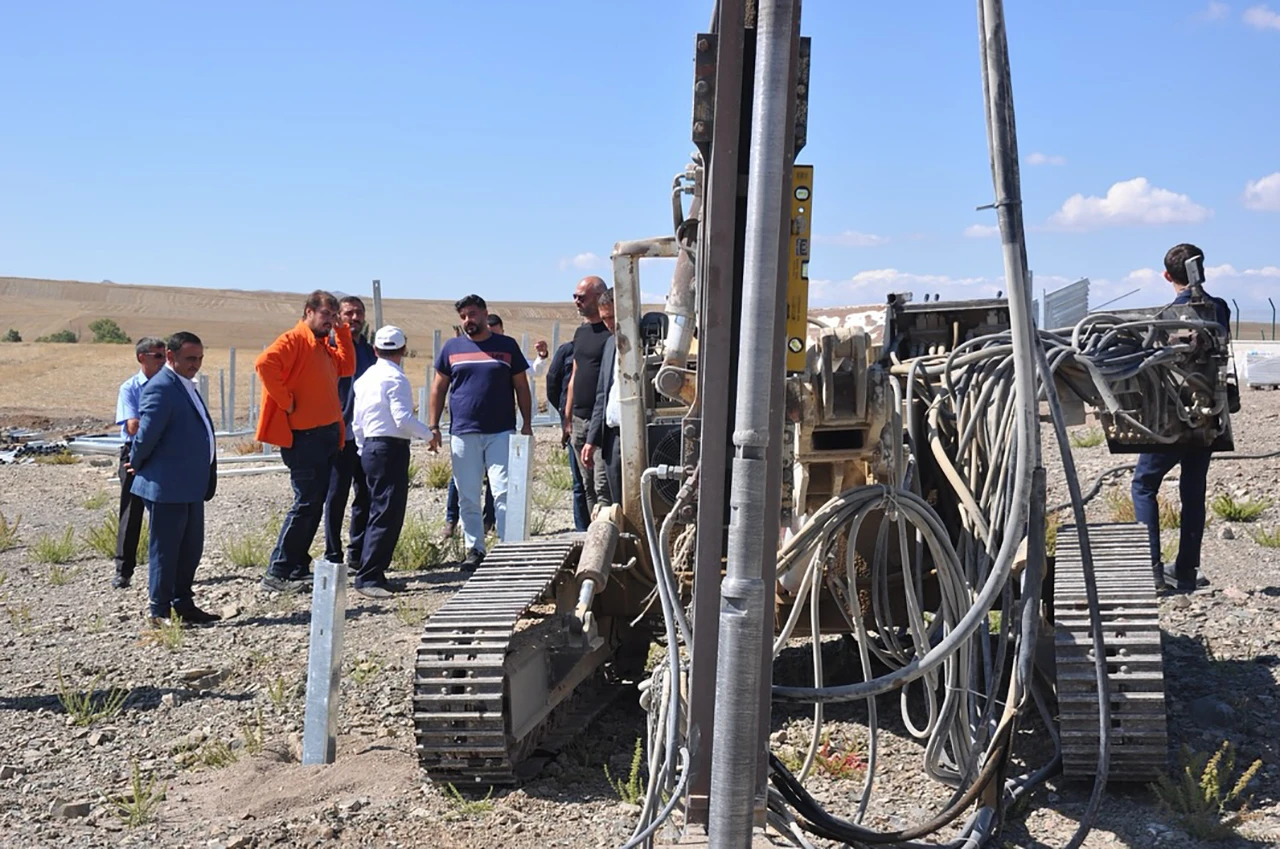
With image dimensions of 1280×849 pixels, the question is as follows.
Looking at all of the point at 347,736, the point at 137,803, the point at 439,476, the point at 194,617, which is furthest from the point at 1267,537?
the point at 439,476

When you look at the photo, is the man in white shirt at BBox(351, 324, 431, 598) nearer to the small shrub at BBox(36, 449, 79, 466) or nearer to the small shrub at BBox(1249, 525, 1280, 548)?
the small shrub at BBox(1249, 525, 1280, 548)

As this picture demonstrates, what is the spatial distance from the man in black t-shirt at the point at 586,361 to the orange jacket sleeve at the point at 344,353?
1.51 meters

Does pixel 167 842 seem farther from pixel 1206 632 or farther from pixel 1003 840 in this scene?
pixel 1206 632

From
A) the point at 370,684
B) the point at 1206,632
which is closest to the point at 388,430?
the point at 370,684

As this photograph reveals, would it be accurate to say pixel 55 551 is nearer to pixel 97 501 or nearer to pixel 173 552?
pixel 173 552

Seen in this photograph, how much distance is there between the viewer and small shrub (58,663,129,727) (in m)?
6.21

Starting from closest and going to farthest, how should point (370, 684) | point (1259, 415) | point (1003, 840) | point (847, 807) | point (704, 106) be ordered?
1. point (704, 106)
2. point (1003, 840)
3. point (847, 807)
4. point (370, 684)
5. point (1259, 415)

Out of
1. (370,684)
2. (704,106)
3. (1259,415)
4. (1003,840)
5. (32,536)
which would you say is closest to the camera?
(704,106)

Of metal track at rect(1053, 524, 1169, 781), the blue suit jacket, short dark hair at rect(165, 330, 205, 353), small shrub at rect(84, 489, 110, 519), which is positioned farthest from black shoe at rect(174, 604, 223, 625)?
small shrub at rect(84, 489, 110, 519)

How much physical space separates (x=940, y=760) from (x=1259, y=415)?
13.4 m

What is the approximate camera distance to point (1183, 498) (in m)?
7.83

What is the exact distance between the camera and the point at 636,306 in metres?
5.58

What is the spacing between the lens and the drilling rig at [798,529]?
334 cm

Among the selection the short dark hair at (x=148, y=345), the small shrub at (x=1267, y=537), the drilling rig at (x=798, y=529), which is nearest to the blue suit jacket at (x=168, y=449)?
the short dark hair at (x=148, y=345)
